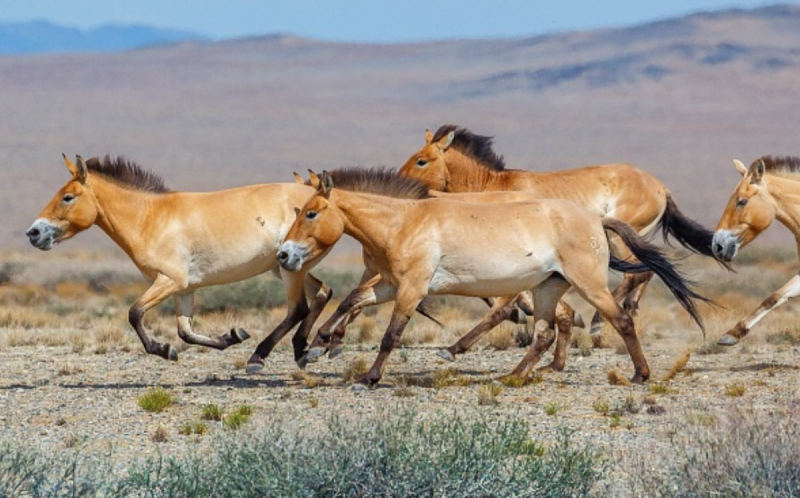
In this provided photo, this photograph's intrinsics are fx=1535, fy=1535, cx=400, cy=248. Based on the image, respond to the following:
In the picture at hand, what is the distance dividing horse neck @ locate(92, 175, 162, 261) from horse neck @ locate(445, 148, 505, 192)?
4.32 m

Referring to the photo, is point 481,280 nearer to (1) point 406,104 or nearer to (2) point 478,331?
(2) point 478,331

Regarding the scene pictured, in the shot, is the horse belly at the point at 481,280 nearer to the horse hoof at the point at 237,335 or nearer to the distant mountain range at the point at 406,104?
the horse hoof at the point at 237,335

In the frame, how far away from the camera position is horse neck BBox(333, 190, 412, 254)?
12.9 metres

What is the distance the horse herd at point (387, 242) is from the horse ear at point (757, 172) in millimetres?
15

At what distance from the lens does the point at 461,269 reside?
12.8 m

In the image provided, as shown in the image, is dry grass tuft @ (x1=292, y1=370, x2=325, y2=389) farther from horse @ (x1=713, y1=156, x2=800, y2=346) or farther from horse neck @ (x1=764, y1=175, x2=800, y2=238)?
horse neck @ (x1=764, y1=175, x2=800, y2=238)

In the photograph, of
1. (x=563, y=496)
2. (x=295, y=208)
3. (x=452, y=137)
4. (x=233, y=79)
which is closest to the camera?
(x=563, y=496)

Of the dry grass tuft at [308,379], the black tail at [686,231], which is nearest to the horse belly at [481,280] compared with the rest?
the dry grass tuft at [308,379]

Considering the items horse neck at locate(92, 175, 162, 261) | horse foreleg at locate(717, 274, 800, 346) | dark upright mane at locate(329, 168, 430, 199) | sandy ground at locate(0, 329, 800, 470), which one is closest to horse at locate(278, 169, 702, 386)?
dark upright mane at locate(329, 168, 430, 199)

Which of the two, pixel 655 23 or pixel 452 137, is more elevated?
pixel 452 137

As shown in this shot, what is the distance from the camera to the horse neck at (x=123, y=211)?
14031 mm

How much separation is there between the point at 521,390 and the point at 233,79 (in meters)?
116

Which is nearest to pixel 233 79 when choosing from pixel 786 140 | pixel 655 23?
pixel 655 23

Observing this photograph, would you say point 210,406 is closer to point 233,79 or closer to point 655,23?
point 233,79
